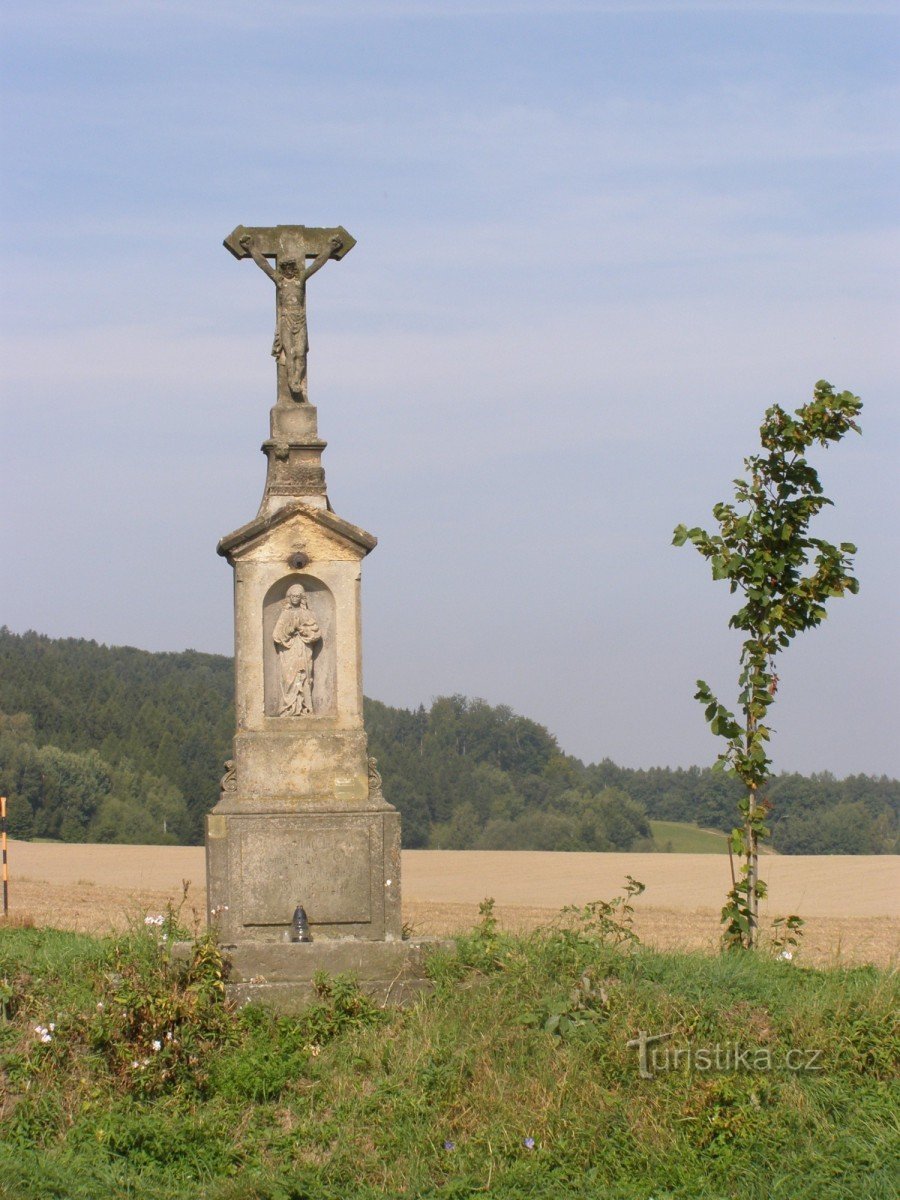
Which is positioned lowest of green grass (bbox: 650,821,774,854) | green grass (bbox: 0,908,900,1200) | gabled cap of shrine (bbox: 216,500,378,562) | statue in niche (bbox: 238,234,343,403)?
green grass (bbox: 650,821,774,854)

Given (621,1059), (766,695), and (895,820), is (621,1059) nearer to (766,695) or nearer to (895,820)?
(766,695)

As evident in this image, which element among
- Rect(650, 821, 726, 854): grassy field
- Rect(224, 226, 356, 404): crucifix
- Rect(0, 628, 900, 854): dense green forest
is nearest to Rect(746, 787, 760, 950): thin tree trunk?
Rect(224, 226, 356, 404): crucifix

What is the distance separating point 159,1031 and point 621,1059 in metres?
2.59

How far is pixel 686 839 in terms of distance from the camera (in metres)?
71.5

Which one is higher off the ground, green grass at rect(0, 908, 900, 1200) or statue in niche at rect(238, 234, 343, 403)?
statue in niche at rect(238, 234, 343, 403)

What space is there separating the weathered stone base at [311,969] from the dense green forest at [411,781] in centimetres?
4876

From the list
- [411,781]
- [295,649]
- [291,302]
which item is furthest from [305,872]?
[411,781]

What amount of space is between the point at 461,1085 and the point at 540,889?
2839 cm

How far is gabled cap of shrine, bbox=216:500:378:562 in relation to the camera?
1096 cm

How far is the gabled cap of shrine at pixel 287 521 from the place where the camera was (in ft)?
36.0

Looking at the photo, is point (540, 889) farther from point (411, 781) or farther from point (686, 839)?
point (411, 781)

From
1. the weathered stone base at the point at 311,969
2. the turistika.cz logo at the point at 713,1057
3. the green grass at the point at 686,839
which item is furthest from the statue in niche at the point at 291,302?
the green grass at the point at 686,839

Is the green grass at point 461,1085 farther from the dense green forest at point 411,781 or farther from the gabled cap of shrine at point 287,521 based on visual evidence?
the dense green forest at point 411,781

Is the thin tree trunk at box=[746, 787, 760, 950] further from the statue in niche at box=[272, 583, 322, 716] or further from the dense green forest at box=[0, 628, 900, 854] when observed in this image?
the dense green forest at box=[0, 628, 900, 854]
